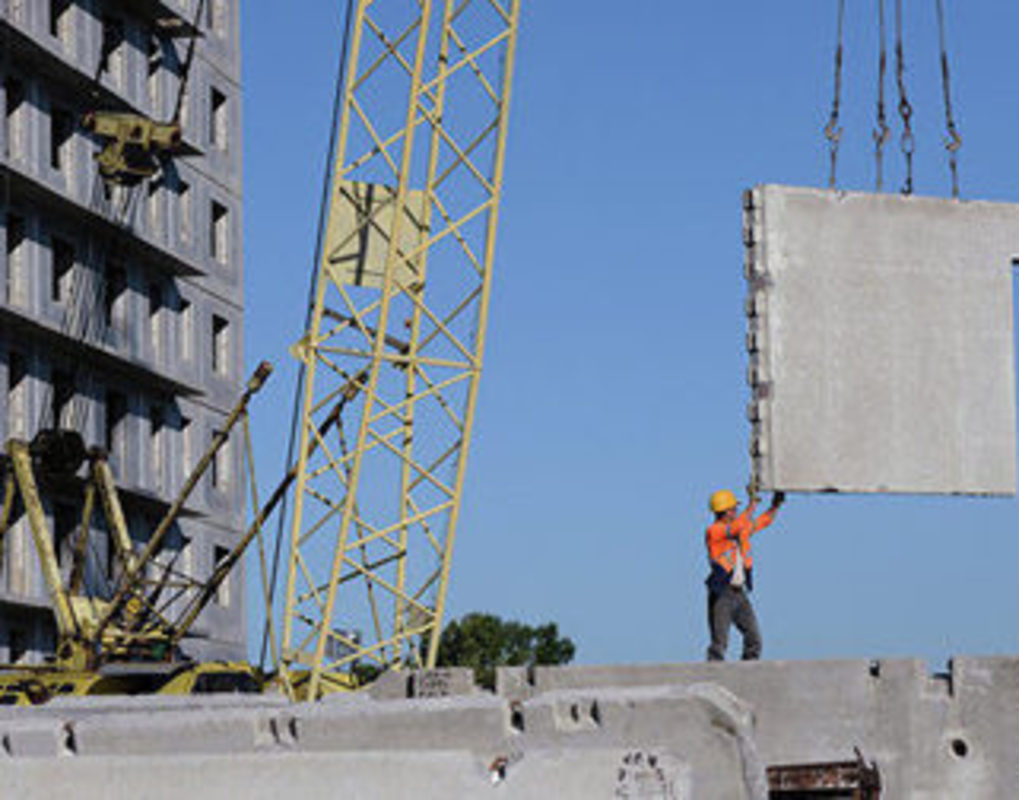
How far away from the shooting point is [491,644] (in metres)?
108

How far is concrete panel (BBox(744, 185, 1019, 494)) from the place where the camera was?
25453 millimetres

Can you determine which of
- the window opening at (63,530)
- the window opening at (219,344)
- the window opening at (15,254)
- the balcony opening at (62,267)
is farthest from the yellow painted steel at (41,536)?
the window opening at (219,344)

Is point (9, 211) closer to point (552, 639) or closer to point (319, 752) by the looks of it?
point (319, 752)

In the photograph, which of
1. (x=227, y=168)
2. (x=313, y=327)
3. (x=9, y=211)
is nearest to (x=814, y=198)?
(x=313, y=327)

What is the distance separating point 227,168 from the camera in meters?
74.2

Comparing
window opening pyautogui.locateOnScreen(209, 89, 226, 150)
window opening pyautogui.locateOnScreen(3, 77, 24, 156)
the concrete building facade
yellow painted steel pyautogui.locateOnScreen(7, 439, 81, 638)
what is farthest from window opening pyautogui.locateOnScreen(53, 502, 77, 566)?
window opening pyautogui.locateOnScreen(209, 89, 226, 150)

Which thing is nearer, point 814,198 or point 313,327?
point 814,198

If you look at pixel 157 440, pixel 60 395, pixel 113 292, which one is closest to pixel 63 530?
pixel 60 395

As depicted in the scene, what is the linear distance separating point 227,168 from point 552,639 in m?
43.3

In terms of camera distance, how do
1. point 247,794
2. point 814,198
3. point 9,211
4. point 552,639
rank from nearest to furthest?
point 247,794 < point 814,198 < point 9,211 < point 552,639

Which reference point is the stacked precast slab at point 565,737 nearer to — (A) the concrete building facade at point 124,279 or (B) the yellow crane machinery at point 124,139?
(A) the concrete building facade at point 124,279

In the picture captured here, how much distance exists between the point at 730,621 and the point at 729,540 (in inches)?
33.3

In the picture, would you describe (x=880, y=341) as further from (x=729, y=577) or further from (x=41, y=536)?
(x=41, y=536)

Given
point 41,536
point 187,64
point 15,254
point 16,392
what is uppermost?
point 187,64
